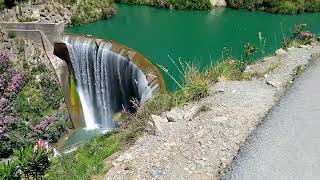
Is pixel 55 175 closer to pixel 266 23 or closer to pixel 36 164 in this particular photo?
pixel 36 164

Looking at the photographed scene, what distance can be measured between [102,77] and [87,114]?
232 centimetres

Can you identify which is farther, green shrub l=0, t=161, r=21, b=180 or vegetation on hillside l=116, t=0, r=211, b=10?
vegetation on hillside l=116, t=0, r=211, b=10

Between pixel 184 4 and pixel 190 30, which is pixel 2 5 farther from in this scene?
pixel 184 4

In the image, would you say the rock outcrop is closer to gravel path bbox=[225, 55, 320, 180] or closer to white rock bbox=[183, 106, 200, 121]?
white rock bbox=[183, 106, 200, 121]

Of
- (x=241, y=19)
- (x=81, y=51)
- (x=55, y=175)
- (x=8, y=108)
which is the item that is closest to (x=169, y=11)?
(x=241, y=19)

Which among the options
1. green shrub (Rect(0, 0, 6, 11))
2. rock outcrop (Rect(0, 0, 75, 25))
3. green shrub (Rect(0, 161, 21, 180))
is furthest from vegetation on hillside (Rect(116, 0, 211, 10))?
green shrub (Rect(0, 161, 21, 180))

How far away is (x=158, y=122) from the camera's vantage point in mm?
10836

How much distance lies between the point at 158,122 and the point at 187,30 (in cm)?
3052

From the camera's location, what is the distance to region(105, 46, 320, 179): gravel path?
9.02 meters

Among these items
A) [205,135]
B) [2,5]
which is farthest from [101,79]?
[205,135]

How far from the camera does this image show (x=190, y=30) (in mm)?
40812

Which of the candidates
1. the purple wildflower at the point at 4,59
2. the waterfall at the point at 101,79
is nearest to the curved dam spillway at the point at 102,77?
the waterfall at the point at 101,79

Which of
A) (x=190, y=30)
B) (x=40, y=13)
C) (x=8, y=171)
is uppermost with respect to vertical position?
(x=8, y=171)

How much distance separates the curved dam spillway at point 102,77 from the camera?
2678 cm
